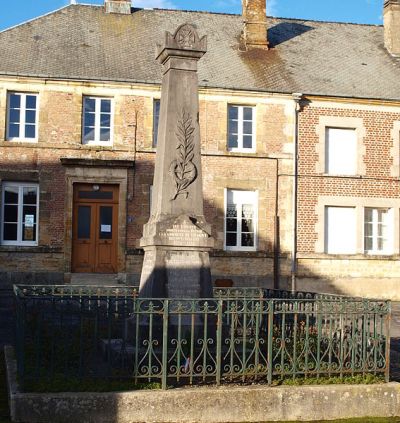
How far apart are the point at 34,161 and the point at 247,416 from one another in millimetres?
14632

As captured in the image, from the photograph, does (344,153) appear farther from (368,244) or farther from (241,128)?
(241,128)

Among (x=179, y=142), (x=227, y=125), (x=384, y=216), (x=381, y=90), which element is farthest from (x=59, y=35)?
(x=179, y=142)

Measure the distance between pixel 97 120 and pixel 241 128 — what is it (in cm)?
438

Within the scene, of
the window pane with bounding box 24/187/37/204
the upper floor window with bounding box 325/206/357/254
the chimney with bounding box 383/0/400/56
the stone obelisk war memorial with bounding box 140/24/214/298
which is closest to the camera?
the stone obelisk war memorial with bounding box 140/24/214/298

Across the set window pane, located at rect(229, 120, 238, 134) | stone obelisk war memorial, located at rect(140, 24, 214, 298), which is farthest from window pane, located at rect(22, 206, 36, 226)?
stone obelisk war memorial, located at rect(140, 24, 214, 298)

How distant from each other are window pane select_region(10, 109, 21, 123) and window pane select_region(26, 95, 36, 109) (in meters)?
0.34

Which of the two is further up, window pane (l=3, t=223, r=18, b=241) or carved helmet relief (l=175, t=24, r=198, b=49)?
carved helmet relief (l=175, t=24, r=198, b=49)

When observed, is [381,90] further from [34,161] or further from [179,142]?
[179,142]

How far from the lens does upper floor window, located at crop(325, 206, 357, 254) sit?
2203 cm

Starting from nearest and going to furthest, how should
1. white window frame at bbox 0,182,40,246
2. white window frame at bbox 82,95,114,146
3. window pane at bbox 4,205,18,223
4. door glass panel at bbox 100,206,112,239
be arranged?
white window frame at bbox 0,182,40,246 < window pane at bbox 4,205,18,223 < white window frame at bbox 82,95,114,146 < door glass panel at bbox 100,206,112,239

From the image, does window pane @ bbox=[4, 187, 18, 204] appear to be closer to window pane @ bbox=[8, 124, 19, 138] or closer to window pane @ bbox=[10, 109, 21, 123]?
window pane @ bbox=[8, 124, 19, 138]

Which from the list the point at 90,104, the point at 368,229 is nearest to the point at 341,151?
the point at 368,229

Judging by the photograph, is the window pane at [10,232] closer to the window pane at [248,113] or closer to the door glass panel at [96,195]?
the door glass panel at [96,195]

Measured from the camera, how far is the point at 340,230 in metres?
22.2
